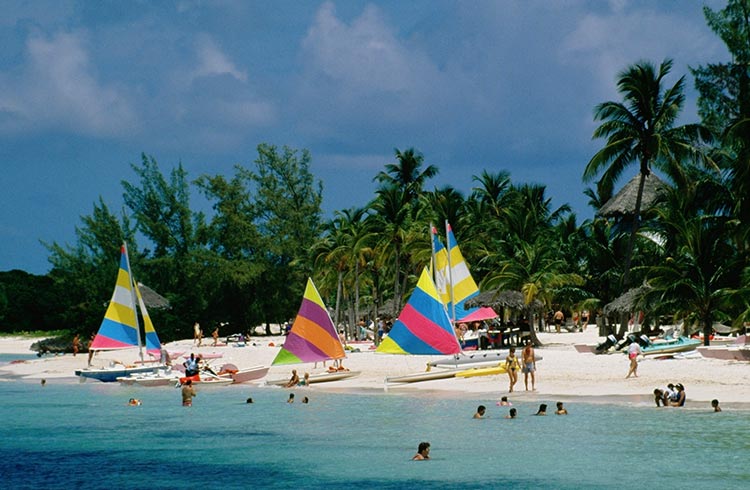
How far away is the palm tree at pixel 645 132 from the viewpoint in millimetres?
39906

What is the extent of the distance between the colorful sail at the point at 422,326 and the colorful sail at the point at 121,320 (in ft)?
43.7

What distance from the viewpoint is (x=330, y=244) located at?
5822 cm

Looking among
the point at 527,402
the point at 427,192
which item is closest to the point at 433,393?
the point at 527,402

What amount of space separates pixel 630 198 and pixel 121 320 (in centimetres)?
2835

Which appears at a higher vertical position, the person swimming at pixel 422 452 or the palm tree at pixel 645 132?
the palm tree at pixel 645 132

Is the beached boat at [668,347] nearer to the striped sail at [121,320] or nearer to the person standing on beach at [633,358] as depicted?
the person standing on beach at [633,358]

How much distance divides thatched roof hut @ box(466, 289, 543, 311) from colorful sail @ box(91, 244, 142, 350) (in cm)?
1624

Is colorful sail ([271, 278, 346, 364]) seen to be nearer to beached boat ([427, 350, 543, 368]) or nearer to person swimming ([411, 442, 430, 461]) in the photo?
beached boat ([427, 350, 543, 368])

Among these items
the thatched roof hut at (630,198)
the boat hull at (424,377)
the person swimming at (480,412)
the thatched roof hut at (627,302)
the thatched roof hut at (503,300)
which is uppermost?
the thatched roof hut at (630,198)

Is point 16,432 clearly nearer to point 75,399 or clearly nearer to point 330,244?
point 75,399

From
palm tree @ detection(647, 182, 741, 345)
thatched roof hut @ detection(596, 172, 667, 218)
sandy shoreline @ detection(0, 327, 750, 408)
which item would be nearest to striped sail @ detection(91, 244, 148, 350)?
sandy shoreline @ detection(0, 327, 750, 408)

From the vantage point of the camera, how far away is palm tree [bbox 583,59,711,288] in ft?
131

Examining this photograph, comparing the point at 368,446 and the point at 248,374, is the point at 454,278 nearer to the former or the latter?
the point at 248,374

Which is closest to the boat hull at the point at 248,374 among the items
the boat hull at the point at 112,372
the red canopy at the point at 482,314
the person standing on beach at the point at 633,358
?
the boat hull at the point at 112,372
